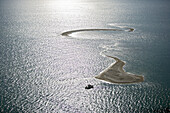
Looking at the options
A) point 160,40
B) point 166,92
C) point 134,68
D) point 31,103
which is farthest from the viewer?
point 160,40

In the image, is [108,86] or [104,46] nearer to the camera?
[108,86]

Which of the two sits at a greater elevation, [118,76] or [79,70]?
[79,70]

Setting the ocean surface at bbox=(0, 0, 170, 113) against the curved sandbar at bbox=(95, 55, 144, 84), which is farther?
the curved sandbar at bbox=(95, 55, 144, 84)

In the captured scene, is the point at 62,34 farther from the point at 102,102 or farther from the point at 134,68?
the point at 102,102

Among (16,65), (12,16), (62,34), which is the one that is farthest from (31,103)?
(12,16)

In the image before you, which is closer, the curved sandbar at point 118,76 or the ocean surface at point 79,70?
the ocean surface at point 79,70

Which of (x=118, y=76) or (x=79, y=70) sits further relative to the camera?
(x=79, y=70)

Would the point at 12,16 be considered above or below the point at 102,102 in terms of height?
above

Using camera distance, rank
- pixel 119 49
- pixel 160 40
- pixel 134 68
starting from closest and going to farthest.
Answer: pixel 134 68 < pixel 119 49 < pixel 160 40
